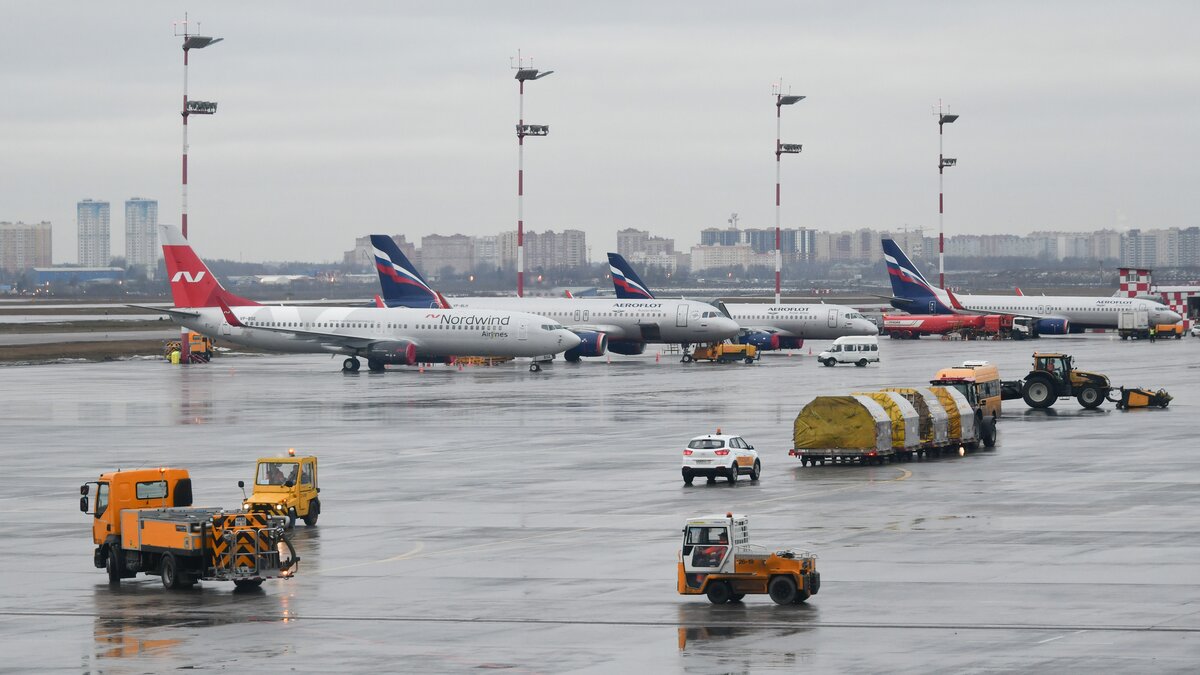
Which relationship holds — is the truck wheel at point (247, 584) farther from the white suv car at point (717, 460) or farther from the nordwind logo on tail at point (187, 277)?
the nordwind logo on tail at point (187, 277)

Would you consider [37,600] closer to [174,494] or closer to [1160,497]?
[174,494]

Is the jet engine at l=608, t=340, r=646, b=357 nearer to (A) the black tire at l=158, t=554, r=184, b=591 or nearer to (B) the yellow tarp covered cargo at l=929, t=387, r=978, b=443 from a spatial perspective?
(B) the yellow tarp covered cargo at l=929, t=387, r=978, b=443

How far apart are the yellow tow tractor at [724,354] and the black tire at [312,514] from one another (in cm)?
7252

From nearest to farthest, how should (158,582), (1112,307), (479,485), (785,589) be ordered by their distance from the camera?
(785,589) → (158,582) → (479,485) → (1112,307)

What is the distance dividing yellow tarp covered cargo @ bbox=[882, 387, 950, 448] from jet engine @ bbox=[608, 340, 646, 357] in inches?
2415

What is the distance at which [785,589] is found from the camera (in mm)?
28938

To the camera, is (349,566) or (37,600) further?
(349,566)

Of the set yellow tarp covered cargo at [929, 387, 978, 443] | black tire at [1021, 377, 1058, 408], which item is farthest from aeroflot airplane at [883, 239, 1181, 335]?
yellow tarp covered cargo at [929, 387, 978, 443]

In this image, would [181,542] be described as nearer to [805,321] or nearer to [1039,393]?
[1039,393]

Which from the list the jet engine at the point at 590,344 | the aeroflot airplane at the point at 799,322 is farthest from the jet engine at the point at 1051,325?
the jet engine at the point at 590,344

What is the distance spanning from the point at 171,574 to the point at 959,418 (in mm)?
32107

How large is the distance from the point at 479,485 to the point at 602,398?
32568 millimetres

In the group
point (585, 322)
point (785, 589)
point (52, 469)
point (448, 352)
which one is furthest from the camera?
point (585, 322)

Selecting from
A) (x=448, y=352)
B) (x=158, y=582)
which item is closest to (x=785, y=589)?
(x=158, y=582)
